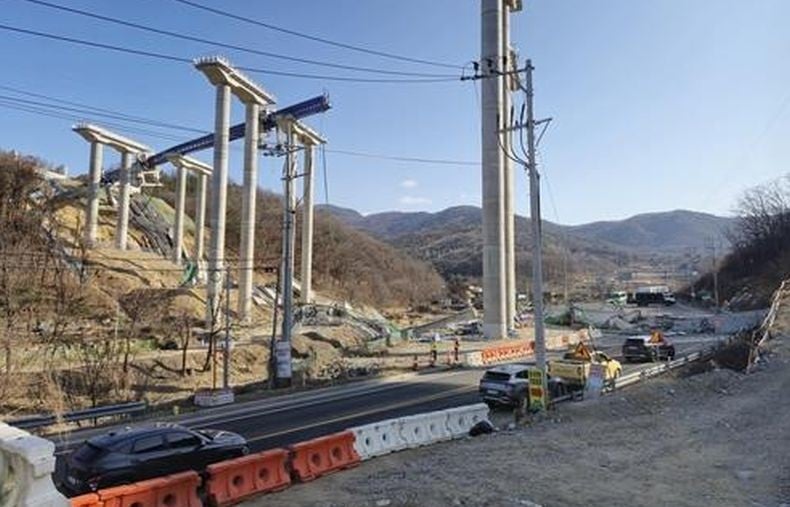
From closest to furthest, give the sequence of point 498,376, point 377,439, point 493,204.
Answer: point 377,439 → point 498,376 → point 493,204

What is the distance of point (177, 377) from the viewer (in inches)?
1572

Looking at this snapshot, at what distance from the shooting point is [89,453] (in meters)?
12.9

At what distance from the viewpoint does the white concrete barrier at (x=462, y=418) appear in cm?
1799

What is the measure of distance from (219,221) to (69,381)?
27190 millimetres

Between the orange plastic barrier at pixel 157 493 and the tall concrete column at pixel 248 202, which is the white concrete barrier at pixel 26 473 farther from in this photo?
the tall concrete column at pixel 248 202

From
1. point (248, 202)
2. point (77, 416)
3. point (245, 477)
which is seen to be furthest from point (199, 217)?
point (245, 477)

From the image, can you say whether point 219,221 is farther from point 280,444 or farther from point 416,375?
point 280,444

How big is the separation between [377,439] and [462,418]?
3631mm

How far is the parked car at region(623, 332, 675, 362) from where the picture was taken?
134ft

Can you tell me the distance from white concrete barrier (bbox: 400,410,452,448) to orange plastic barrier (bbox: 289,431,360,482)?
6.71 ft

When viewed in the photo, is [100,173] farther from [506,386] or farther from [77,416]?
[506,386]

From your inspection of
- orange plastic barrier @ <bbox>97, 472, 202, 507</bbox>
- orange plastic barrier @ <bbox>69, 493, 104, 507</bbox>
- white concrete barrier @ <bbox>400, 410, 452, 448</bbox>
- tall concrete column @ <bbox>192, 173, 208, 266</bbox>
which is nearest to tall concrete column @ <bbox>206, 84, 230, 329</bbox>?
tall concrete column @ <bbox>192, 173, 208, 266</bbox>

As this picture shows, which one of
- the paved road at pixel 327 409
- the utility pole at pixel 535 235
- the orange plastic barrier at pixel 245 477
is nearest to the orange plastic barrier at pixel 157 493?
the orange plastic barrier at pixel 245 477

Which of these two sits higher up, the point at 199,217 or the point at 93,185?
the point at 93,185
